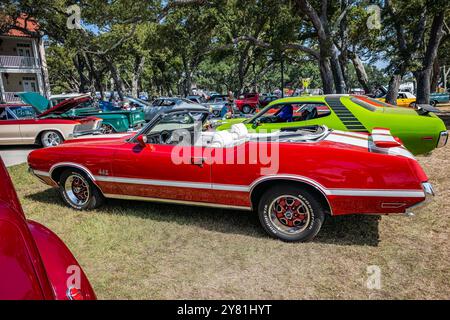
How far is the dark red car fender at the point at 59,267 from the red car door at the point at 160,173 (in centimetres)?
170

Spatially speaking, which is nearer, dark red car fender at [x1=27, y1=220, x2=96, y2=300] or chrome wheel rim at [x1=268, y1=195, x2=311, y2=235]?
dark red car fender at [x1=27, y1=220, x2=96, y2=300]

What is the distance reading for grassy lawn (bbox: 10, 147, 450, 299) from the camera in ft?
9.07

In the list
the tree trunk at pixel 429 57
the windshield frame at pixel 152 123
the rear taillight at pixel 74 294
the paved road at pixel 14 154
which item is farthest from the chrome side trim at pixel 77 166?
the tree trunk at pixel 429 57

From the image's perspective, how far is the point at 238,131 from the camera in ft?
12.7

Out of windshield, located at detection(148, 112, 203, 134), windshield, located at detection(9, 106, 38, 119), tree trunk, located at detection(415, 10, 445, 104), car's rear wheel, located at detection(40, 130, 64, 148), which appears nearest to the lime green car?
windshield, located at detection(148, 112, 203, 134)

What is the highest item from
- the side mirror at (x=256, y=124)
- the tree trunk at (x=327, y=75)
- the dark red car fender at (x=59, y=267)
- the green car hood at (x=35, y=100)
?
the tree trunk at (x=327, y=75)

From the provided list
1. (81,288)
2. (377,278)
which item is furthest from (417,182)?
(81,288)

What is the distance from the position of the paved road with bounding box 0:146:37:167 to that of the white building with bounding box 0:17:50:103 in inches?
830

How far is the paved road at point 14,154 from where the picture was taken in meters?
8.51

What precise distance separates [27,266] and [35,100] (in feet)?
34.3

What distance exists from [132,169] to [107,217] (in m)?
0.84

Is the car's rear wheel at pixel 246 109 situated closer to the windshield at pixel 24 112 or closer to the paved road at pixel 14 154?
the windshield at pixel 24 112

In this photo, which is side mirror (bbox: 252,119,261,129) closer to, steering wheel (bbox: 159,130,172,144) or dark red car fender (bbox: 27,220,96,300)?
steering wheel (bbox: 159,130,172,144)

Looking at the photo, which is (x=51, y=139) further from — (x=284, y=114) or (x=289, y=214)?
(x=289, y=214)
